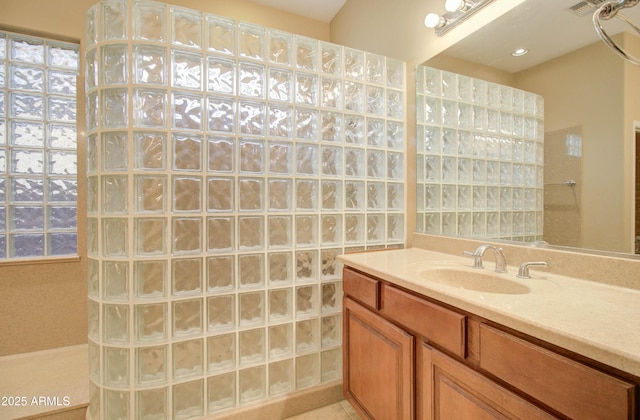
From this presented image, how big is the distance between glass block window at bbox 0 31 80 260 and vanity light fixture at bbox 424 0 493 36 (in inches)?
102

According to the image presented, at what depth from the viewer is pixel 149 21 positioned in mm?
1269

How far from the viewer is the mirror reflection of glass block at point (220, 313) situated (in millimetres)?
1396

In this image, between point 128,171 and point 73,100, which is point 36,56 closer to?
point 73,100

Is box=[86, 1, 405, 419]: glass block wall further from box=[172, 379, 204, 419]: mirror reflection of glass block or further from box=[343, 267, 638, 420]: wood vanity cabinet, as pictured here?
box=[343, 267, 638, 420]: wood vanity cabinet

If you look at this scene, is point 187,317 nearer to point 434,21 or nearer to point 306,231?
point 306,231

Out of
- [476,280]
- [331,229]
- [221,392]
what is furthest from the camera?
[331,229]

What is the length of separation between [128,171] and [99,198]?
0.18m

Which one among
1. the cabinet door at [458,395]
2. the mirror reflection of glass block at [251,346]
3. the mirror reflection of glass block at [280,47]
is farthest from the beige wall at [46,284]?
the cabinet door at [458,395]

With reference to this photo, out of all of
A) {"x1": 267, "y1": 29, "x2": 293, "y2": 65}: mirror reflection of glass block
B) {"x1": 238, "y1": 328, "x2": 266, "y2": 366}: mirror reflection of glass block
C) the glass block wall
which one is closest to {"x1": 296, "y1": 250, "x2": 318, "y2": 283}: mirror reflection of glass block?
the glass block wall

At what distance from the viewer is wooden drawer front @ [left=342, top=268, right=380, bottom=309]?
1.26 meters

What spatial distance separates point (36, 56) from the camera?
211 centimetres

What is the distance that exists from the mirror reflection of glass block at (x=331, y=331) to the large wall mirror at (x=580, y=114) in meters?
1.04

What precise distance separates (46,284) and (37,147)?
3.34ft

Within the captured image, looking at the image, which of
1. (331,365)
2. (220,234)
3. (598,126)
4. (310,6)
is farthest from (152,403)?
(310,6)
